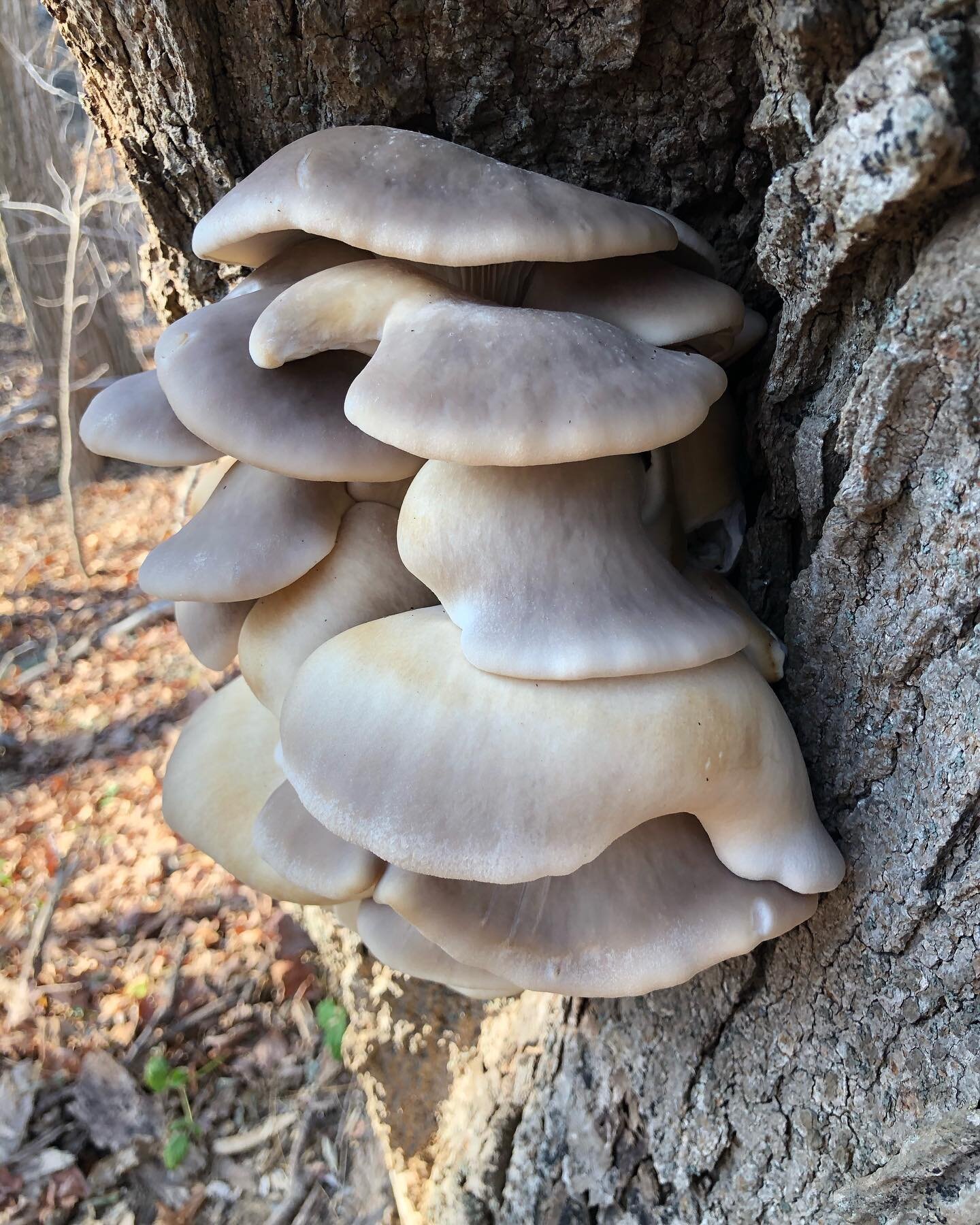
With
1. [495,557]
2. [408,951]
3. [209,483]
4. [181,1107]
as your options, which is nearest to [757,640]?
[495,557]

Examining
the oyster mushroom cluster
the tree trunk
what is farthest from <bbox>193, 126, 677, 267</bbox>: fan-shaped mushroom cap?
the tree trunk

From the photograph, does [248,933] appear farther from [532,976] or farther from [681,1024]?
[532,976]

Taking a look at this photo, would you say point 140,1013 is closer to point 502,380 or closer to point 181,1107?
point 181,1107

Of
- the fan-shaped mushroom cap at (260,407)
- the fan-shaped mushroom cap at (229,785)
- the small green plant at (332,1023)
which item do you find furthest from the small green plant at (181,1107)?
the fan-shaped mushroom cap at (260,407)

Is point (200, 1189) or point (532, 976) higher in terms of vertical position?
point (532, 976)

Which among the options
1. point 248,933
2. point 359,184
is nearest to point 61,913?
point 248,933

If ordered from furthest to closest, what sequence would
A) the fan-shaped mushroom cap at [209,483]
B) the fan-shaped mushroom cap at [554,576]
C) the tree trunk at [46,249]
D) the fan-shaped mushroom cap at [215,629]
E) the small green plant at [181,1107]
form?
the tree trunk at [46,249] → the small green plant at [181,1107] → the fan-shaped mushroom cap at [209,483] → the fan-shaped mushroom cap at [215,629] → the fan-shaped mushroom cap at [554,576]

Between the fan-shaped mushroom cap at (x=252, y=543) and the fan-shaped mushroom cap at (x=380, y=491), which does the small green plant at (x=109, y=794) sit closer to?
the fan-shaped mushroom cap at (x=252, y=543)

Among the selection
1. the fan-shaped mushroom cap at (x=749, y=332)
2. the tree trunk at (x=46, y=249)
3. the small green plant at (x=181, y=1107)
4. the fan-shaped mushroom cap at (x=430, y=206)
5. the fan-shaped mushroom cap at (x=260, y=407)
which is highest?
the fan-shaped mushroom cap at (x=430, y=206)
